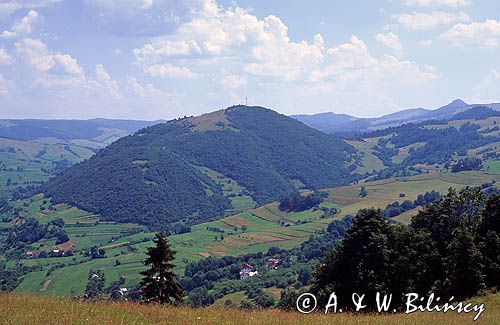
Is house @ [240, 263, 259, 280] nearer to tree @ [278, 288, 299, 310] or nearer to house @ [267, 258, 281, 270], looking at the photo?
house @ [267, 258, 281, 270]

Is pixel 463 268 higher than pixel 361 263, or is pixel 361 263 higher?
pixel 463 268

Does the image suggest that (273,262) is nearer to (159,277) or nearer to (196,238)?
(196,238)

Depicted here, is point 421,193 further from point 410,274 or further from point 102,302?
point 102,302

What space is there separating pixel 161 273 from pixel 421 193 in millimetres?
161304

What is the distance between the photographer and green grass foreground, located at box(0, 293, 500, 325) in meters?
13.5

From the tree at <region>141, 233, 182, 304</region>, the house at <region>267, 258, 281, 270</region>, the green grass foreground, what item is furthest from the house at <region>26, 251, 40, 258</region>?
the green grass foreground

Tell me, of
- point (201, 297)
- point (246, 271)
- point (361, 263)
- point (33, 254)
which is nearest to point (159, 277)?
point (361, 263)

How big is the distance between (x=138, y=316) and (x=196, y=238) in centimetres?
Answer: 15080

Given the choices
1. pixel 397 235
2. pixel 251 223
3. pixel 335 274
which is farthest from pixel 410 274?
pixel 251 223

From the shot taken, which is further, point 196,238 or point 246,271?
point 196,238

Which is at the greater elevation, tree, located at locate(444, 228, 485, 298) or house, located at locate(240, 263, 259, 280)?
tree, located at locate(444, 228, 485, 298)

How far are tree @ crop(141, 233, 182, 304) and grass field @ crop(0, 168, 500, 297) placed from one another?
78799 millimetres

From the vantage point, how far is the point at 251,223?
7234 inches

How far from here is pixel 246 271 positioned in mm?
118625
